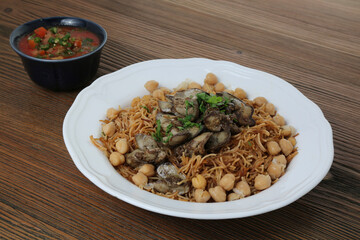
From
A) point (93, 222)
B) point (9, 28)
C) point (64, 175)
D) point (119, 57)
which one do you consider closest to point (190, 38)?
point (119, 57)

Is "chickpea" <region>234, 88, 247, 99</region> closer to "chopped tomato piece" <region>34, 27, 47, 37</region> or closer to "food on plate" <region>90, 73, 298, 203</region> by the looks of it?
"food on plate" <region>90, 73, 298, 203</region>

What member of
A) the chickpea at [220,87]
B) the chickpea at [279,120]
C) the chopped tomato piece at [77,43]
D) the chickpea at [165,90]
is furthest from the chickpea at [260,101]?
the chopped tomato piece at [77,43]

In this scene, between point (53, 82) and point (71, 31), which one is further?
point (71, 31)

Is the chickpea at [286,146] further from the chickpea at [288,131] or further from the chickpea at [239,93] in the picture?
the chickpea at [239,93]

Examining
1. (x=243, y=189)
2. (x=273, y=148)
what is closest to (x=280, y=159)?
(x=273, y=148)

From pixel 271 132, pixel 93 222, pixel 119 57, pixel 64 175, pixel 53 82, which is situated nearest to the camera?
pixel 93 222

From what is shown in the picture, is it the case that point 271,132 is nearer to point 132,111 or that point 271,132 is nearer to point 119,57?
point 132,111
